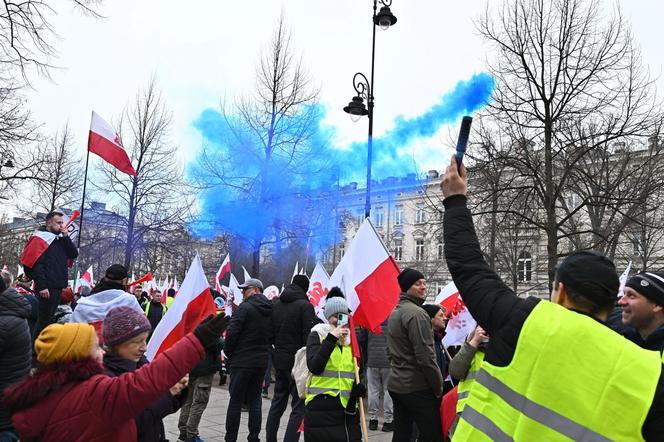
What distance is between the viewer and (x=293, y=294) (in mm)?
7656

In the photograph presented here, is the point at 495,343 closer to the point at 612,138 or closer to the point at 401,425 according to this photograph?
the point at 401,425

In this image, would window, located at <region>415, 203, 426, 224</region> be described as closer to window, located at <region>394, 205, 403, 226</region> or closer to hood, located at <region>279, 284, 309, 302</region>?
window, located at <region>394, 205, 403, 226</region>

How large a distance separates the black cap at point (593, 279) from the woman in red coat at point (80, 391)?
1694mm

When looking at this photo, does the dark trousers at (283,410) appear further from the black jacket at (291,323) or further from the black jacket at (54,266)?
the black jacket at (54,266)

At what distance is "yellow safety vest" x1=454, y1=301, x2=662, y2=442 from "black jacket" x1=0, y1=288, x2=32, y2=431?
11.6ft

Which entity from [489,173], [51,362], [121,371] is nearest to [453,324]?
[121,371]

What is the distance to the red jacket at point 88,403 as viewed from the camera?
A: 2473 mm

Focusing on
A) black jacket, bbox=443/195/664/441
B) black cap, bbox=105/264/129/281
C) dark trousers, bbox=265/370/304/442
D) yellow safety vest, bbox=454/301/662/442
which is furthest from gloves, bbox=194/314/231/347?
dark trousers, bbox=265/370/304/442

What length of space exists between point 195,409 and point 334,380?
8.43 feet

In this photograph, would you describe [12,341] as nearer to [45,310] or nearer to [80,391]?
[80,391]

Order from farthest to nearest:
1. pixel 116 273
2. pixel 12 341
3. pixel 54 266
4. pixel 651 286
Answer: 1. pixel 54 266
2. pixel 116 273
3. pixel 12 341
4. pixel 651 286

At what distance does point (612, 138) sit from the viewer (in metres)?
15.0

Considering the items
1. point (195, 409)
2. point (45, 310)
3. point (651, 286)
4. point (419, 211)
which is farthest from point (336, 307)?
point (419, 211)

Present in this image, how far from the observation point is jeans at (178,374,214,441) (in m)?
6.88
